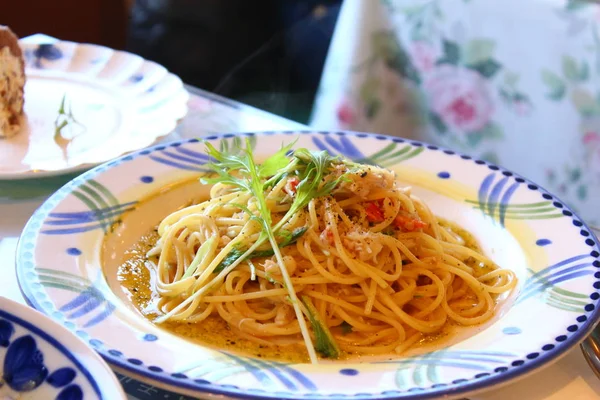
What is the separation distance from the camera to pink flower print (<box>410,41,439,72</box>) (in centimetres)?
338

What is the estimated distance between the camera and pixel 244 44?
5422 millimetres

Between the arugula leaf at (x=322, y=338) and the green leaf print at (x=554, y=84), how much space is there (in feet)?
6.68

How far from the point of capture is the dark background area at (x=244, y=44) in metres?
4.75

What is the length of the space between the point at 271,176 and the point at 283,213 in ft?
0.49

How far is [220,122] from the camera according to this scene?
2582mm

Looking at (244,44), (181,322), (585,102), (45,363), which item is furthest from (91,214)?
(244,44)

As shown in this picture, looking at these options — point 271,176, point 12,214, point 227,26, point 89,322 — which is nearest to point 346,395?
point 89,322

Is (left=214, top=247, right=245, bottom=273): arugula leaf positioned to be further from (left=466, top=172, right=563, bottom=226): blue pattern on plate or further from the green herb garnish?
the green herb garnish

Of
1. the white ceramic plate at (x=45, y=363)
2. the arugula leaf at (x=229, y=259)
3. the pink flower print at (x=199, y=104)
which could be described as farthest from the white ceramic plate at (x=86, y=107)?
the white ceramic plate at (x=45, y=363)

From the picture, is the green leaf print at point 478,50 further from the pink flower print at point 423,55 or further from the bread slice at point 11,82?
the bread slice at point 11,82

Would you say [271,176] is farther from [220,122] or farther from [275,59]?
[275,59]

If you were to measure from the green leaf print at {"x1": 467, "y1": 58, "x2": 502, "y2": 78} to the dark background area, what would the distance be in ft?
5.00

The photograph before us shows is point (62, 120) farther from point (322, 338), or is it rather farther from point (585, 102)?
point (585, 102)

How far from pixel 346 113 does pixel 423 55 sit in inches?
18.5
